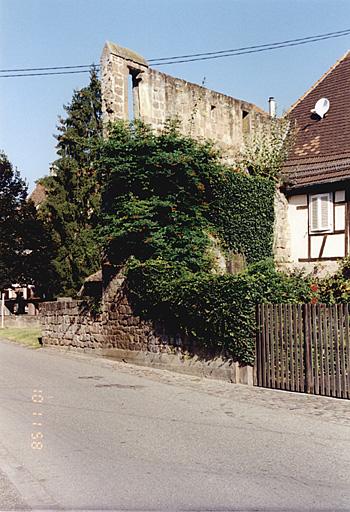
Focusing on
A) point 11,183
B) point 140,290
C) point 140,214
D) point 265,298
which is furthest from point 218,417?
point 11,183

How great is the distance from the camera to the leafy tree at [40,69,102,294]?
30.1 meters

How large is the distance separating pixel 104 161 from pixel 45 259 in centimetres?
1901

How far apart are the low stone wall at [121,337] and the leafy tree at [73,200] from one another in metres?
9.21

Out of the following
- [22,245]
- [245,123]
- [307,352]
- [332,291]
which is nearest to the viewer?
[307,352]

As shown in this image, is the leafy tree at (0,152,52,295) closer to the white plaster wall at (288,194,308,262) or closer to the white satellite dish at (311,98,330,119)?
the white plaster wall at (288,194,308,262)

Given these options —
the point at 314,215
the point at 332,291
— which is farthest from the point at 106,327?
the point at 314,215

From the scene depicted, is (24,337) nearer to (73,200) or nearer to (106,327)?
(106,327)

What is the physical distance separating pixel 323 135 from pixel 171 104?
5.67 m

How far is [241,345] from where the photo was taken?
12.8 m

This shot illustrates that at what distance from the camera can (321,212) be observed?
20.6 metres

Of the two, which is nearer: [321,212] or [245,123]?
[321,212]

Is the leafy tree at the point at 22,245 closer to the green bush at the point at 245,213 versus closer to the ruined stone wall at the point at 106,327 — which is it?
the ruined stone wall at the point at 106,327

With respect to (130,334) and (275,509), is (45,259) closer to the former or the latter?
(130,334)

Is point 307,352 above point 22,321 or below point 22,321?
above
